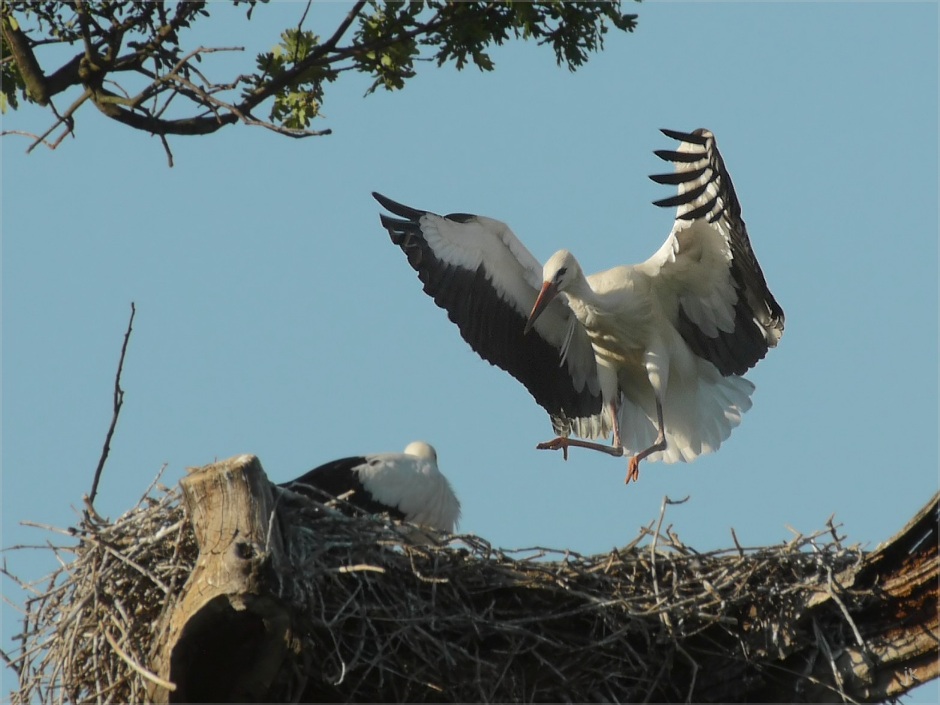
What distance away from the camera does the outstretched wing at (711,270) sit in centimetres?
815

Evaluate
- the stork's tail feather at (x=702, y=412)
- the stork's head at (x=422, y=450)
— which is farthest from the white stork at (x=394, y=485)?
the stork's tail feather at (x=702, y=412)

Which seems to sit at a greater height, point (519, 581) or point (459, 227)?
point (459, 227)

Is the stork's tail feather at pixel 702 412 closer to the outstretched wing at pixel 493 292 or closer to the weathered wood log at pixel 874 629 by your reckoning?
the outstretched wing at pixel 493 292

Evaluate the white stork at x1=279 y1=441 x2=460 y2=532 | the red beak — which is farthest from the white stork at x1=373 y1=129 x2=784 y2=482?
the white stork at x1=279 y1=441 x2=460 y2=532

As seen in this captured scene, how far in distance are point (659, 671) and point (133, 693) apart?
7.08 feet

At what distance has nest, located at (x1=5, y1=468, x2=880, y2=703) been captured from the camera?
587 centimetres

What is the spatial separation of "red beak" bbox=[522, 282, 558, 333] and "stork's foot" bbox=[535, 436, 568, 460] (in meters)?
0.76

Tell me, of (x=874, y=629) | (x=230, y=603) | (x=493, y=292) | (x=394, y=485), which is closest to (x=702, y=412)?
(x=493, y=292)

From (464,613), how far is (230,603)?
129cm

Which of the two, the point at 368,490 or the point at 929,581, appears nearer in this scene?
the point at 929,581

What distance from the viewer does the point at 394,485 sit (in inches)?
298

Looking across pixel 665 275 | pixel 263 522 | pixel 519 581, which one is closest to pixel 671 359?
pixel 665 275

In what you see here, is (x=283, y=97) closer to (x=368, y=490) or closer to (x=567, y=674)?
(x=368, y=490)

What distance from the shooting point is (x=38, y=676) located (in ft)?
19.7
